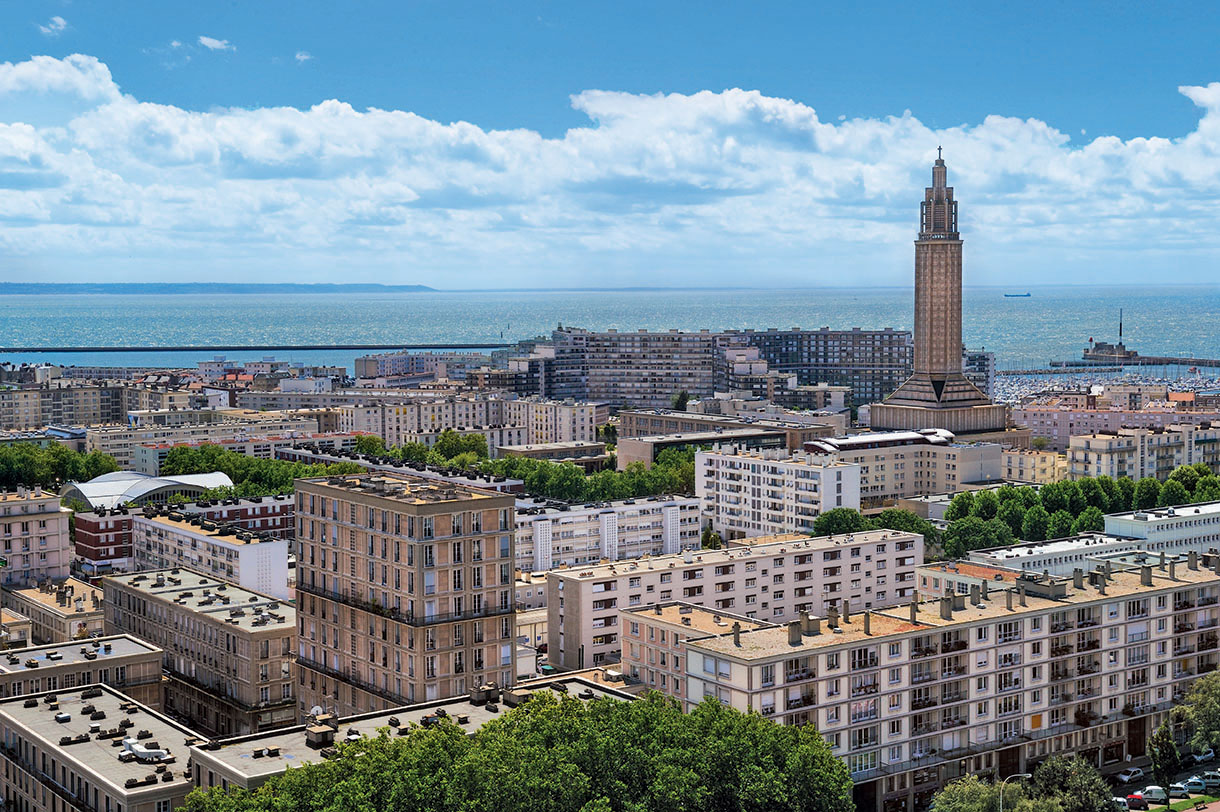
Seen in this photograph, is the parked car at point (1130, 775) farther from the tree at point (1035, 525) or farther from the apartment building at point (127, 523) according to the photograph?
the apartment building at point (127, 523)

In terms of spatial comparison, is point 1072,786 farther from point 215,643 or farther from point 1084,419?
point 1084,419

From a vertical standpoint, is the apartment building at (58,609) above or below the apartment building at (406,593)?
below

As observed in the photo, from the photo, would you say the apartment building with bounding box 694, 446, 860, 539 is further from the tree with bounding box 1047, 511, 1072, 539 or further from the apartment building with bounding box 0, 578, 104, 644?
the apartment building with bounding box 0, 578, 104, 644

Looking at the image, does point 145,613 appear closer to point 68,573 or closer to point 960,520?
point 68,573

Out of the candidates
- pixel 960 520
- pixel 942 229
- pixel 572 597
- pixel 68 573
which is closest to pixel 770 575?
pixel 572 597

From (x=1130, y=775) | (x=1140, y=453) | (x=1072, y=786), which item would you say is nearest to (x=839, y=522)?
(x=1140, y=453)

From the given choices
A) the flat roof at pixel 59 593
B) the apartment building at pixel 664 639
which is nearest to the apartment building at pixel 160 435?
the flat roof at pixel 59 593
